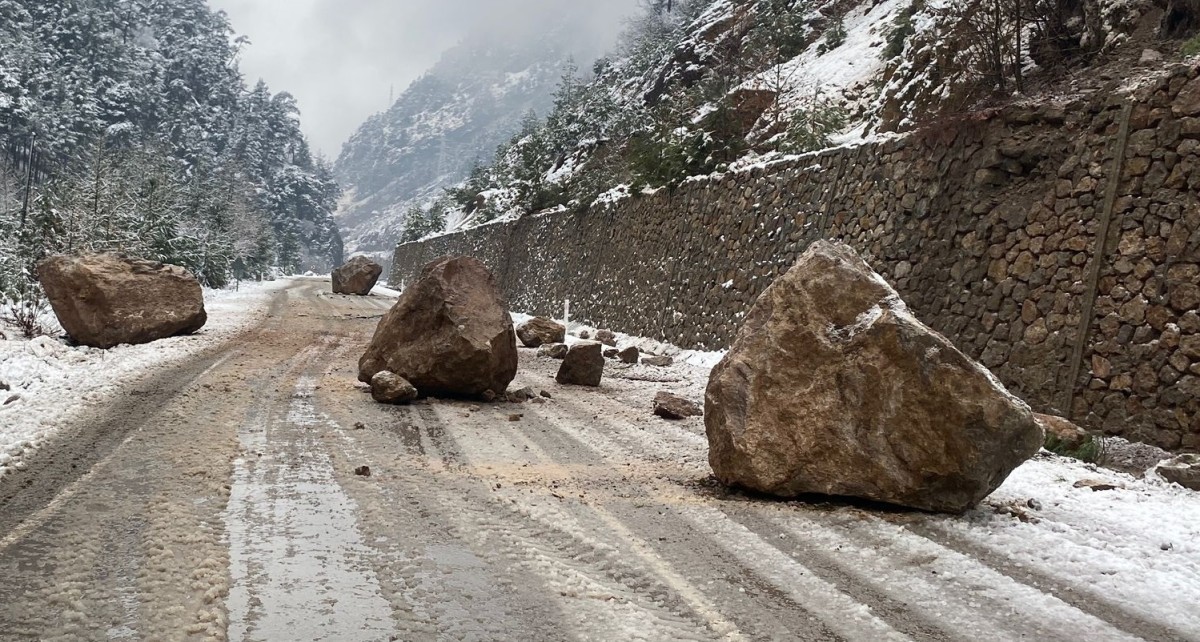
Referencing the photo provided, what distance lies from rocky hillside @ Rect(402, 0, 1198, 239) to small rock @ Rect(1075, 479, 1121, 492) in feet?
17.2

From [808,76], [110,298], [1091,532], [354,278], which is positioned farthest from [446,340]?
[354,278]

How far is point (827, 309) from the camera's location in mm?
4695

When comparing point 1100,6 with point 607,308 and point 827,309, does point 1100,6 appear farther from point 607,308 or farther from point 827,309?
point 607,308

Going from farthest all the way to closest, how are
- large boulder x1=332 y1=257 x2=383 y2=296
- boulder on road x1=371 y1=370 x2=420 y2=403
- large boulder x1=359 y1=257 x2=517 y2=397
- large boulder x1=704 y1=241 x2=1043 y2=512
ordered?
1. large boulder x1=332 y1=257 x2=383 y2=296
2. large boulder x1=359 y1=257 x2=517 y2=397
3. boulder on road x1=371 y1=370 x2=420 y2=403
4. large boulder x1=704 y1=241 x2=1043 y2=512

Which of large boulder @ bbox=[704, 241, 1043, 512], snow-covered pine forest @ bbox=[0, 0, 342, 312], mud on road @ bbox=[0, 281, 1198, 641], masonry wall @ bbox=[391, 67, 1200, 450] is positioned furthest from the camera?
snow-covered pine forest @ bbox=[0, 0, 342, 312]

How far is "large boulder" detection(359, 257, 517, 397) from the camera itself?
312 inches

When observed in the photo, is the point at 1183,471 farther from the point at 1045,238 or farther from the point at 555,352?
the point at 555,352

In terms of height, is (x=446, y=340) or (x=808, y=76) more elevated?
(x=808, y=76)

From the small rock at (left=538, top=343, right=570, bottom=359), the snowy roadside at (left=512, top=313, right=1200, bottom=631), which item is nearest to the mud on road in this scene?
the snowy roadside at (left=512, top=313, right=1200, bottom=631)

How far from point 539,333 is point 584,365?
199 inches

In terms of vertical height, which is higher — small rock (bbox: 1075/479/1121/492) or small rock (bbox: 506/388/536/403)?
small rock (bbox: 506/388/536/403)

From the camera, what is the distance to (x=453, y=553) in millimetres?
3371

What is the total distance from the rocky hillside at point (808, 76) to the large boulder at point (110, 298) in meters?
10.7

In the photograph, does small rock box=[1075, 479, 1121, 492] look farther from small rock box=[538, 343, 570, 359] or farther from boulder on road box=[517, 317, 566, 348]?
boulder on road box=[517, 317, 566, 348]
